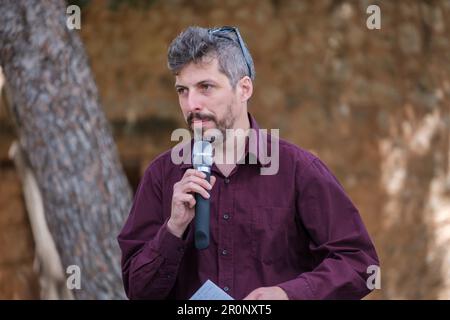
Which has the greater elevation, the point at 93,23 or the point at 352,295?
the point at 93,23

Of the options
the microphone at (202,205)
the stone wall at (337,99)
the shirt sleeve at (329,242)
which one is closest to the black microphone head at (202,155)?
the microphone at (202,205)

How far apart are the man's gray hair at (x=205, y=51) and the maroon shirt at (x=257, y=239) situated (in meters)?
0.24

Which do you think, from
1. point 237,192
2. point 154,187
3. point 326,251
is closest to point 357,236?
point 326,251

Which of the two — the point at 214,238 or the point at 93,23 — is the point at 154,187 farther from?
the point at 93,23

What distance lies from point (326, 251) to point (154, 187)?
52 centimetres

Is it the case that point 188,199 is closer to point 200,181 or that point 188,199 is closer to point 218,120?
point 200,181

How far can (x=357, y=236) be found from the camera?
2.49 metres

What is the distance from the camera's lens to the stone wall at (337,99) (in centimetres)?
628

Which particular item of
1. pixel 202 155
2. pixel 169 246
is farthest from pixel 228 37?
pixel 169 246

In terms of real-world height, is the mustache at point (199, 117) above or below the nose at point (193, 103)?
below

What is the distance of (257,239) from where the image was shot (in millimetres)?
2541

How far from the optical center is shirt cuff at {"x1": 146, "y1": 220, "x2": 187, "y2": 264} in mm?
2463

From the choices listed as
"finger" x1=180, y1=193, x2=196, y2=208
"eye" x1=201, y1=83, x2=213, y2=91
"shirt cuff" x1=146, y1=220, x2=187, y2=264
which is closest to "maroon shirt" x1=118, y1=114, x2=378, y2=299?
"shirt cuff" x1=146, y1=220, x2=187, y2=264

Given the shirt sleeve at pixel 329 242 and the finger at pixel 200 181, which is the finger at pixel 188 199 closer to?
the finger at pixel 200 181
